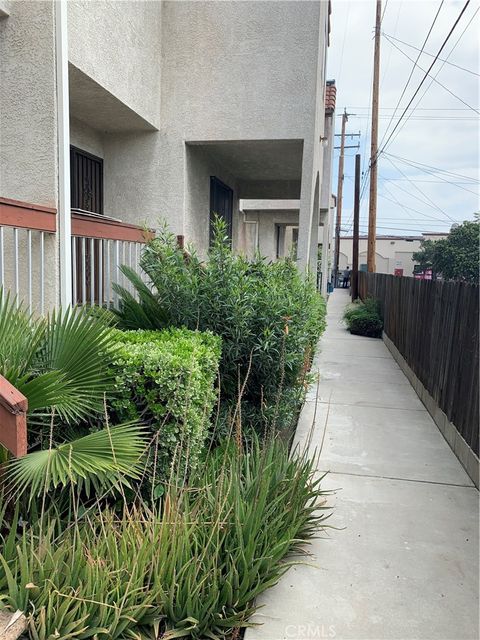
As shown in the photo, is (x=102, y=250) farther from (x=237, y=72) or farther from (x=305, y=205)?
(x=237, y=72)

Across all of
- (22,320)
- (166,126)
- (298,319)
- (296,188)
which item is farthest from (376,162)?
(22,320)

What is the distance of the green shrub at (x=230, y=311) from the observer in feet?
14.0

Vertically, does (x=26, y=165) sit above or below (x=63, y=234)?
above

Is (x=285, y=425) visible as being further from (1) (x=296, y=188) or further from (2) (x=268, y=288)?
(1) (x=296, y=188)

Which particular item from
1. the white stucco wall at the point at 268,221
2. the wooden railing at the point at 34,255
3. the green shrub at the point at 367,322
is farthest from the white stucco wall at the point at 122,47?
the white stucco wall at the point at 268,221

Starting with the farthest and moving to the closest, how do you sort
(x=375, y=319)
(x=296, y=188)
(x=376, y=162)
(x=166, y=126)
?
(x=376, y=162) < (x=375, y=319) < (x=296, y=188) < (x=166, y=126)

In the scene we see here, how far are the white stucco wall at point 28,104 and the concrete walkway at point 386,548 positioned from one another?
3345 mm

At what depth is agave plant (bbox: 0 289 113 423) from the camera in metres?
2.97

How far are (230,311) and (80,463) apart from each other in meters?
1.98

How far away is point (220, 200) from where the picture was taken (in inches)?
413

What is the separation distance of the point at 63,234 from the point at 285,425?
2.82 metres

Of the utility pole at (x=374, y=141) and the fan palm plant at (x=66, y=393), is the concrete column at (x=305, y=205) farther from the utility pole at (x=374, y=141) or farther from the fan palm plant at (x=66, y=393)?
the utility pole at (x=374, y=141)

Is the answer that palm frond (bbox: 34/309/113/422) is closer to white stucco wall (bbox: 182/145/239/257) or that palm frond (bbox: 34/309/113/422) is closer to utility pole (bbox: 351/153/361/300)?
white stucco wall (bbox: 182/145/239/257)

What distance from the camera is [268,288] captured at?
4.52m
